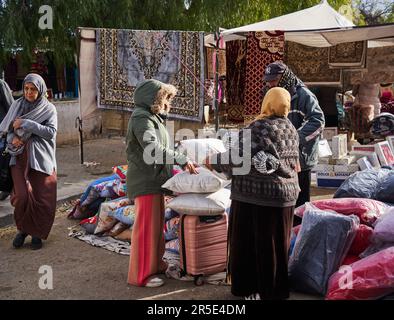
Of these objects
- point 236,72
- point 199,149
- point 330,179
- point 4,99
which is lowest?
point 330,179

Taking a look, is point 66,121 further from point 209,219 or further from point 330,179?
point 209,219

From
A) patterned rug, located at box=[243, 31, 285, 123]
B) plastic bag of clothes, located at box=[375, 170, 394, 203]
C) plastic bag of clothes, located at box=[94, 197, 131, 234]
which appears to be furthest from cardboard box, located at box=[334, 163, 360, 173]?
plastic bag of clothes, located at box=[94, 197, 131, 234]

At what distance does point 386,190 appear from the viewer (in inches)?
183

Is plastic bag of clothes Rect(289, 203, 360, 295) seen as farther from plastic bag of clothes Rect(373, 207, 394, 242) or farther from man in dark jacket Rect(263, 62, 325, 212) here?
man in dark jacket Rect(263, 62, 325, 212)

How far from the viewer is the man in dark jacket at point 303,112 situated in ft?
14.7

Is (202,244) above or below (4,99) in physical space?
below

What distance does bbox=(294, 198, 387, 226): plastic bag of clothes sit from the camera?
13.3 ft

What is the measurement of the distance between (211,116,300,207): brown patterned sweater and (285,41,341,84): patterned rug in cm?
538

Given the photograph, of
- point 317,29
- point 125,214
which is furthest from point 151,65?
point 125,214

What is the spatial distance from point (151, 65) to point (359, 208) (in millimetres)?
4343

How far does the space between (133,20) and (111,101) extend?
4082 mm
